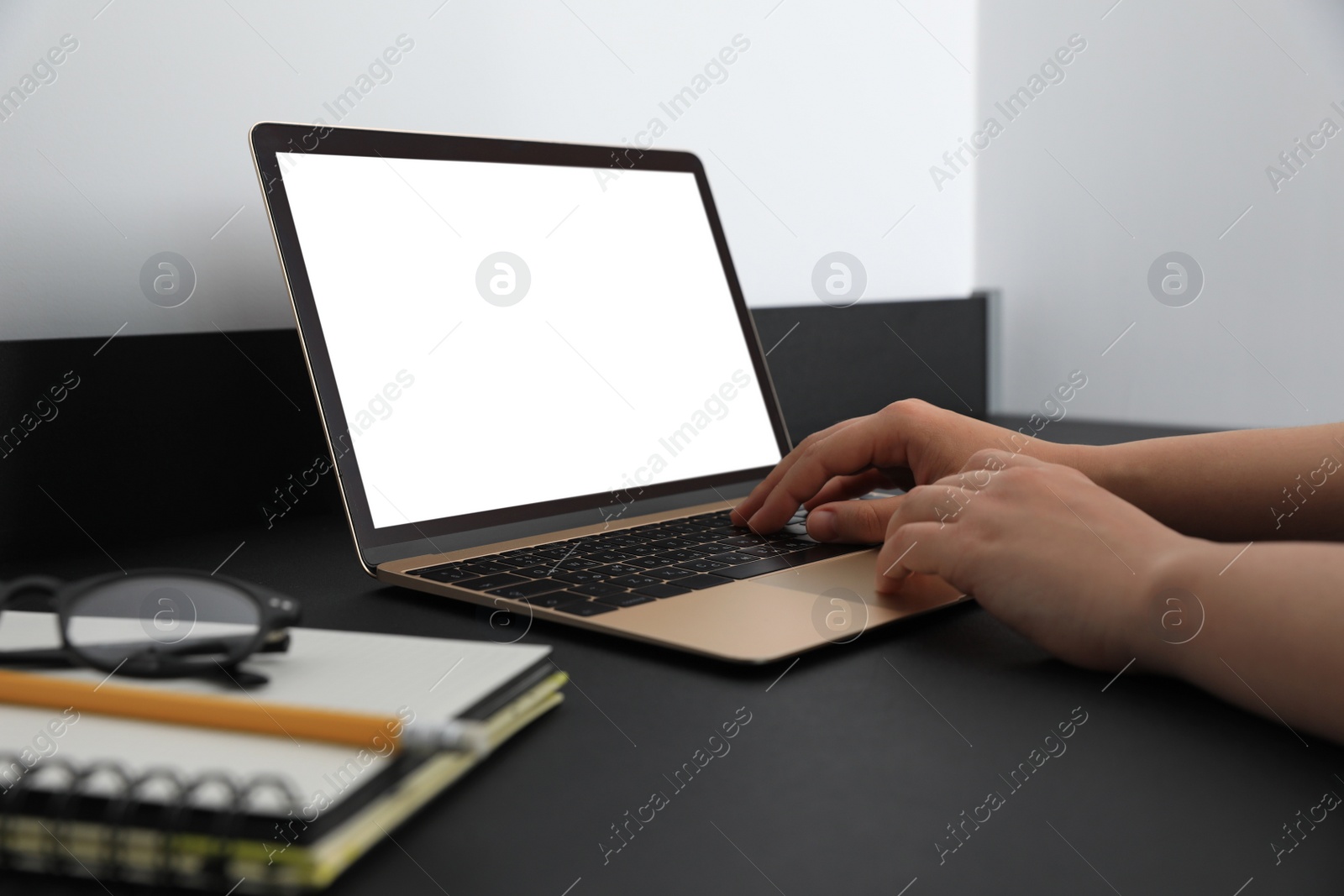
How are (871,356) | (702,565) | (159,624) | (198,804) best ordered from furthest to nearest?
1. (871,356)
2. (702,565)
3. (159,624)
4. (198,804)

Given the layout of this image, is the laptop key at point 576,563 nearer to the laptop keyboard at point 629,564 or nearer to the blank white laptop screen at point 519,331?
the laptop keyboard at point 629,564

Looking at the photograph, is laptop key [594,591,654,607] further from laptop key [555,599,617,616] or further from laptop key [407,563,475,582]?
laptop key [407,563,475,582]

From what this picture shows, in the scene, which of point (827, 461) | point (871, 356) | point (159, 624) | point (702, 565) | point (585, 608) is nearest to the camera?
point (159, 624)

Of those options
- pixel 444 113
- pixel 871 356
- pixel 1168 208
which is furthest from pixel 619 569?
pixel 1168 208

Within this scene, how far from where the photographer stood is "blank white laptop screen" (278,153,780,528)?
756 mm

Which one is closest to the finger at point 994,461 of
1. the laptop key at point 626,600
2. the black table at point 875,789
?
the black table at point 875,789

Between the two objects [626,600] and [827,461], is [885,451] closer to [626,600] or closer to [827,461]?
Answer: [827,461]

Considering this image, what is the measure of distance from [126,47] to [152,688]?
0.73 m

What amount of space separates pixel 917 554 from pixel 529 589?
250 millimetres

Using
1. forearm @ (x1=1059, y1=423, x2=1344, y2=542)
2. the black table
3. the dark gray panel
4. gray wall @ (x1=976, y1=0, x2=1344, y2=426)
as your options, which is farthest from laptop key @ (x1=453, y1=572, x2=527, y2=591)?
gray wall @ (x1=976, y1=0, x2=1344, y2=426)

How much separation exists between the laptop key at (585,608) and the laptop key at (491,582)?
67mm

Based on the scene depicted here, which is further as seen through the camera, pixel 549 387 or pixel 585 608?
pixel 549 387

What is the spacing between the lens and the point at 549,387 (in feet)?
2.88

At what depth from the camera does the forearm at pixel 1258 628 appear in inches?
17.0
